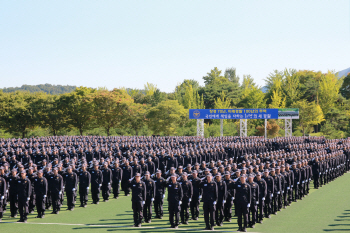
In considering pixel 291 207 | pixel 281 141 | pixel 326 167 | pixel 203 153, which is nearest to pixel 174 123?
pixel 281 141

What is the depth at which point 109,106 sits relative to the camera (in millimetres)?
57156

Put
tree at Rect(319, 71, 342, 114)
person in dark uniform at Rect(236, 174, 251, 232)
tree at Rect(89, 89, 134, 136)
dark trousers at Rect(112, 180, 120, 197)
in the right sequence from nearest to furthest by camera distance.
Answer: person in dark uniform at Rect(236, 174, 251, 232) → dark trousers at Rect(112, 180, 120, 197) → tree at Rect(89, 89, 134, 136) → tree at Rect(319, 71, 342, 114)

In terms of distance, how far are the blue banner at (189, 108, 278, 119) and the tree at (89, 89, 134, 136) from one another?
42.5ft

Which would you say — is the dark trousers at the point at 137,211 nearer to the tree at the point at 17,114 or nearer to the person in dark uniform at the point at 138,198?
the person in dark uniform at the point at 138,198

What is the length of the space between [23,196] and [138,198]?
3.96 metres

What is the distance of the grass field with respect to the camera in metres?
11.6

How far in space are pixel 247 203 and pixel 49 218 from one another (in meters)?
6.69

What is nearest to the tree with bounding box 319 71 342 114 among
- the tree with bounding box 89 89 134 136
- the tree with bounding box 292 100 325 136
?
the tree with bounding box 292 100 325 136

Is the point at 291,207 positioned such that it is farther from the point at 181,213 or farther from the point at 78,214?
the point at 78,214

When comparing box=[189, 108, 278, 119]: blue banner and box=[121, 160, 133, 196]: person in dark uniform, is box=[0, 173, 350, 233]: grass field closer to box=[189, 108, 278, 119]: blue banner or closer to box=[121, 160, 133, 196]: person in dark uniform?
box=[121, 160, 133, 196]: person in dark uniform

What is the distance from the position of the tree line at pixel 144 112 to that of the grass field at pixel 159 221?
42.0m

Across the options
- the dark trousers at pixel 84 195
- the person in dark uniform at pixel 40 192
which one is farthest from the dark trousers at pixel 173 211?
the dark trousers at pixel 84 195

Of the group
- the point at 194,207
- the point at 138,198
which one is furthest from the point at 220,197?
the point at 138,198

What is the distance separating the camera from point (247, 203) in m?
11.4
